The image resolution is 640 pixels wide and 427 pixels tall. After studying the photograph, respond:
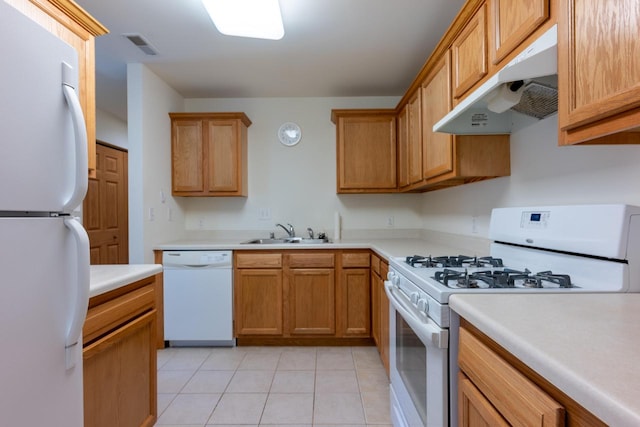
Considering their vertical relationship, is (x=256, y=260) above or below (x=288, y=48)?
below

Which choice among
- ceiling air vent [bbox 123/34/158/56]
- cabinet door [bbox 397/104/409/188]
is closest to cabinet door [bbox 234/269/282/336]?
cabinet door [bbox 397/104/409/188]

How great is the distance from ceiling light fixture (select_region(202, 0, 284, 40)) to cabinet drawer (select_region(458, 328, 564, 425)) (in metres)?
1.85

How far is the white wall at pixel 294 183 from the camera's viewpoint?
11.1ft

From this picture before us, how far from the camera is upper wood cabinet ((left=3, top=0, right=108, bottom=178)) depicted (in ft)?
4.66

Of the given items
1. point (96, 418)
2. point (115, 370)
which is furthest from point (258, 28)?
point (96, 418)

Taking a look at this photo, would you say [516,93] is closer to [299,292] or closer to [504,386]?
[504,386]

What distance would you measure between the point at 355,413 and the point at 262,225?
2.01 metres

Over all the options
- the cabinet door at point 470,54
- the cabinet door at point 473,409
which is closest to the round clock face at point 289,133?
the cabinet door at point 470,54

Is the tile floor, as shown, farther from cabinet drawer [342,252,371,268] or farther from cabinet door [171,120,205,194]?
cabinet door [171,120,205,194]

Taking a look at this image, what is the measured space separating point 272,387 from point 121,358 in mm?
1097

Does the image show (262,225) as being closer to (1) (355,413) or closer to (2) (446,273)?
(1) (355,413)

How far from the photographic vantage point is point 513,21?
3.95 feet

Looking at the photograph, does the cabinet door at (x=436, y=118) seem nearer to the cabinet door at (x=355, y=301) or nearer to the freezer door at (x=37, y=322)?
the cabinet door at (x=355, y=301)

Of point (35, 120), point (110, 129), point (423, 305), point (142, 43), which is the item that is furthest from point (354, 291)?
point (110, 129)
